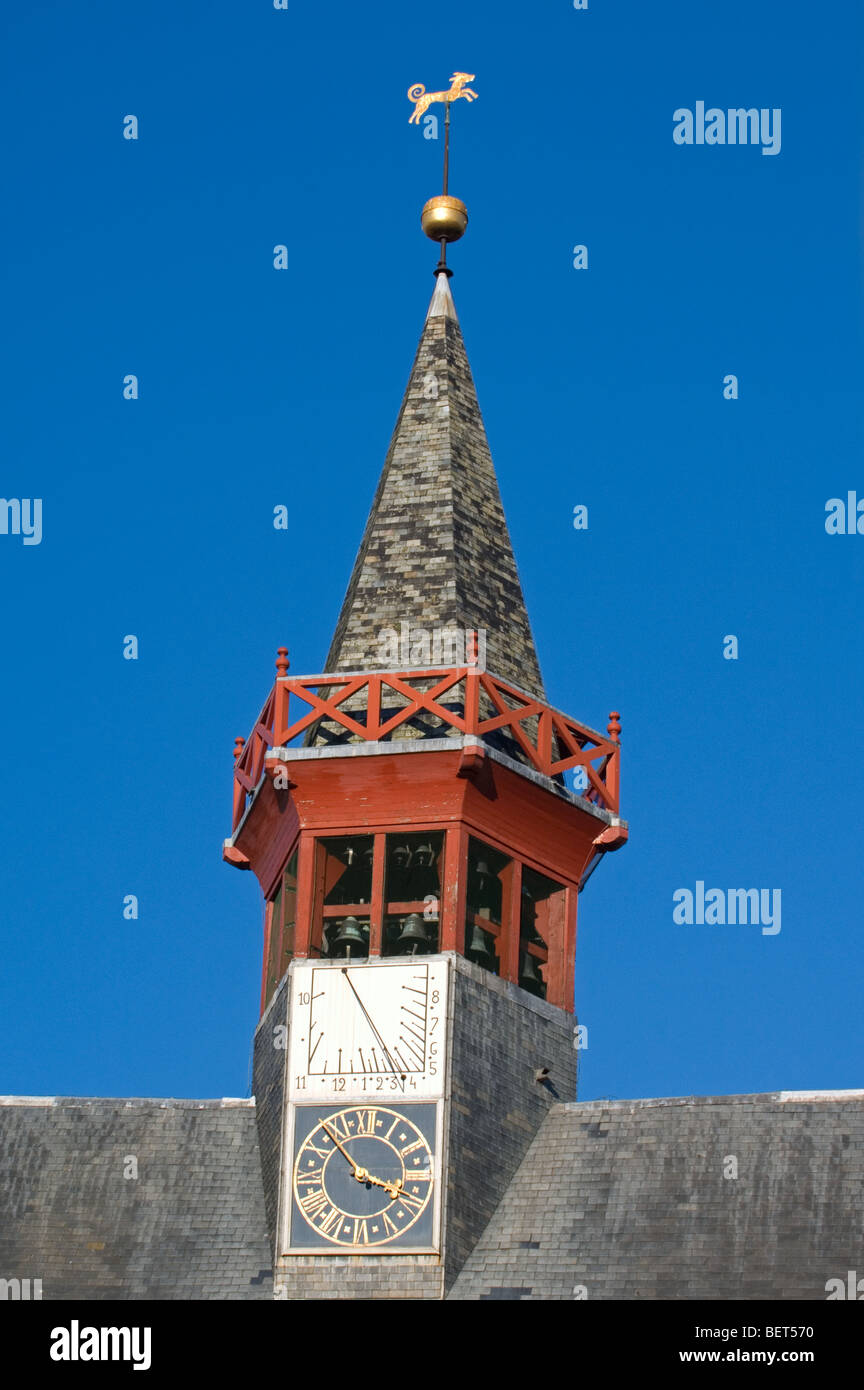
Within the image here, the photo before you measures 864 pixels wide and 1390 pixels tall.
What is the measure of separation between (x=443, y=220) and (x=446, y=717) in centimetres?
1370

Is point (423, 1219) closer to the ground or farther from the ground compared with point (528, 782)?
closer to the ground

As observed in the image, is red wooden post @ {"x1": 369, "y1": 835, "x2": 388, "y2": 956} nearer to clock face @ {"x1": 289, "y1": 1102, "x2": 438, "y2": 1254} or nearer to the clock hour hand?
clock face @ {"x1": 289, "y1": 1102, "x2": 438, "y2": 1254}

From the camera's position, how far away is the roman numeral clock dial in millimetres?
54156

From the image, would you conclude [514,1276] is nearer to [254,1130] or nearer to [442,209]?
[254,1130]

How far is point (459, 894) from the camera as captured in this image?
187 feet

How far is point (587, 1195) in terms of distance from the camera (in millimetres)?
55375

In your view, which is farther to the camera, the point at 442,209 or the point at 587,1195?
the point at 442,209

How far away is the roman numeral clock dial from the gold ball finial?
55.7 ft

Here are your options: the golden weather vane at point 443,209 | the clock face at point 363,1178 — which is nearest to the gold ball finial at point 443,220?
the golden weather vane at point 443,209
